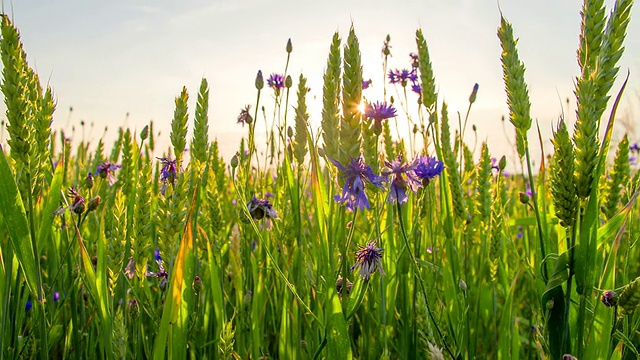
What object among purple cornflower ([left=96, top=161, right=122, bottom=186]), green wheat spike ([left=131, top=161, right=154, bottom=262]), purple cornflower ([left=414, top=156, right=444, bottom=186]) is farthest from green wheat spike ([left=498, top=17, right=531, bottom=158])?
purple cornflower ([left=96, top=161, right=122, bottom=186])

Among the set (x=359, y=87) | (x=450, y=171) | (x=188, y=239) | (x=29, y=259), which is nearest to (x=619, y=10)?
(x=359, y=87)

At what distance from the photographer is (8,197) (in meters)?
1.05

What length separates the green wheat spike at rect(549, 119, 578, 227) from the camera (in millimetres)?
969

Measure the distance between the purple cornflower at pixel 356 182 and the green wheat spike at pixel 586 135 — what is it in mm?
414

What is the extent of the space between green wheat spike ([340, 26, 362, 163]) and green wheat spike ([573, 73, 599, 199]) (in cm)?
44

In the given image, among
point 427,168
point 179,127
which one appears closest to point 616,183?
point 427,168

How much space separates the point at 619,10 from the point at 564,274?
57 centimetres

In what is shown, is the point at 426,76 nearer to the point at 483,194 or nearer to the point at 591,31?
the point at 483,194

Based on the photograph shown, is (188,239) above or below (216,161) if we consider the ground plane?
below

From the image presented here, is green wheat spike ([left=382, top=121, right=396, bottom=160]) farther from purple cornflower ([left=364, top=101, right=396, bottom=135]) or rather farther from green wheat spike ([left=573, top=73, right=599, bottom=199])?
green wheat spike ([left=573, top=73, right=599, bottom=199])

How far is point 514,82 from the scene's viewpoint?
117 cm

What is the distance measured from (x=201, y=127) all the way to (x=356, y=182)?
1.61ft

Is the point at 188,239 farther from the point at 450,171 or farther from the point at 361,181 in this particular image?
the point at 450,171

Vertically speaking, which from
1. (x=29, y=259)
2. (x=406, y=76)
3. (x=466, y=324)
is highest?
(x=406, y=76)
